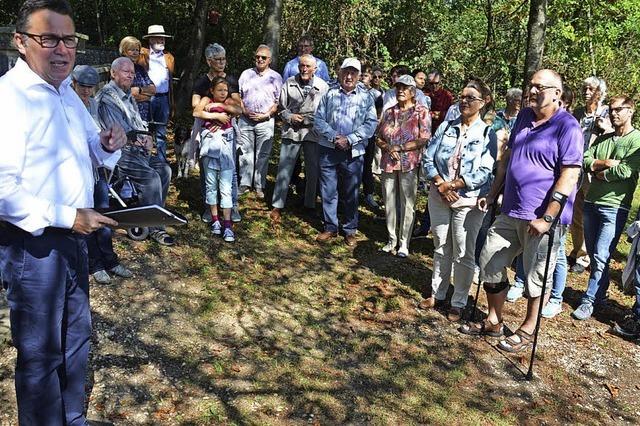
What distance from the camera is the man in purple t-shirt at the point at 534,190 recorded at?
15.0ft

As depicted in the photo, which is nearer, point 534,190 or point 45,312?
point 45,312

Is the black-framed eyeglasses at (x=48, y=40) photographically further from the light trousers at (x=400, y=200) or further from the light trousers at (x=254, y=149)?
the light trousers at (x=254, y=149)

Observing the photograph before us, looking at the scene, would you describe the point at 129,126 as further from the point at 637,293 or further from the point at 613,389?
the point at 637,293

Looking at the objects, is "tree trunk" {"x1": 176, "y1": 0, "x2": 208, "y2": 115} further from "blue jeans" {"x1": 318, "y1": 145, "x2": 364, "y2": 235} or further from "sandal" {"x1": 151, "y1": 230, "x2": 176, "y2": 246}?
"sandal" {"x1": 151, "y1": 230, "x2": 176, "y2": 246}

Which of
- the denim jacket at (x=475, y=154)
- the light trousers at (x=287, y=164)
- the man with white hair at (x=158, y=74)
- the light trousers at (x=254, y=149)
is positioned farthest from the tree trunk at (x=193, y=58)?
the denim jacket at (x=475, y=154)

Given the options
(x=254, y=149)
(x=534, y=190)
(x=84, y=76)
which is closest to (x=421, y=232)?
(x=254, y=149)

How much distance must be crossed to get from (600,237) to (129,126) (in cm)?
485

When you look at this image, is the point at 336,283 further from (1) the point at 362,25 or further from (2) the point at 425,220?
(1) the point at 362,25

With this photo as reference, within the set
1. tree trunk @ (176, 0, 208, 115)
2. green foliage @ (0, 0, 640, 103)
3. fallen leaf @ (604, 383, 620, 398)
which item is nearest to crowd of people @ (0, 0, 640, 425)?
fallen leaf @ (604, 383, 620, 398)

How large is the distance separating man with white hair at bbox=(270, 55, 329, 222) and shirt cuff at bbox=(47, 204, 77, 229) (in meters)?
4.97

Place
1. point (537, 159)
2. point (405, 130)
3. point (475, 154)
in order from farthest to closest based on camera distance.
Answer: point (405, 130), point (475, 154), point (537, 159)

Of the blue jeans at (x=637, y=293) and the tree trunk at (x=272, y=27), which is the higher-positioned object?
the tree trunk at (x=272, y=27)

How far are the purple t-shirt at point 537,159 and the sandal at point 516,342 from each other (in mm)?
1051

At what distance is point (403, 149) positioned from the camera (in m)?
6.70
